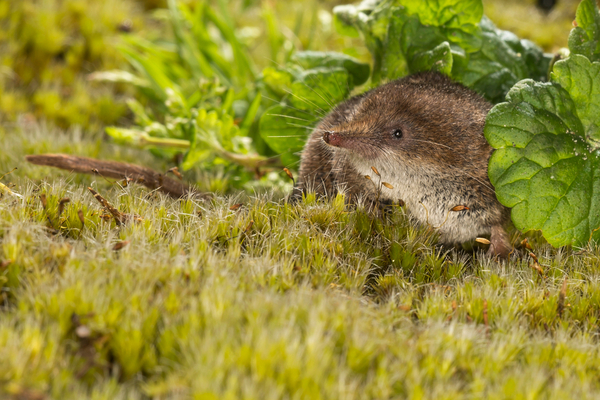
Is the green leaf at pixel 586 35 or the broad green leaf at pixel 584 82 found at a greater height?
the green leaf at pixel 586 35

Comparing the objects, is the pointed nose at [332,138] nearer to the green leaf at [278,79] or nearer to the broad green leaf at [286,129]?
the broad green leaf at [286,129]

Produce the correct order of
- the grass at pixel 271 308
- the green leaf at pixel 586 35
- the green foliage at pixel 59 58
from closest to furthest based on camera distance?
1. the grass at pixel 271 308
2. the green leaf at pixel 586 35
3. the green foliage at pixel 59 58

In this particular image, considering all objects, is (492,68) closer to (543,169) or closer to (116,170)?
(543,169)

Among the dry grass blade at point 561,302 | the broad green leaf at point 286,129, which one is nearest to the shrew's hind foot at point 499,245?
the dry grass blade at point 561,302

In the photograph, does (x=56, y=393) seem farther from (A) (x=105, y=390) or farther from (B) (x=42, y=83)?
(B) (x=42, y=83)

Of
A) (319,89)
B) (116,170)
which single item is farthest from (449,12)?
(116,170)
